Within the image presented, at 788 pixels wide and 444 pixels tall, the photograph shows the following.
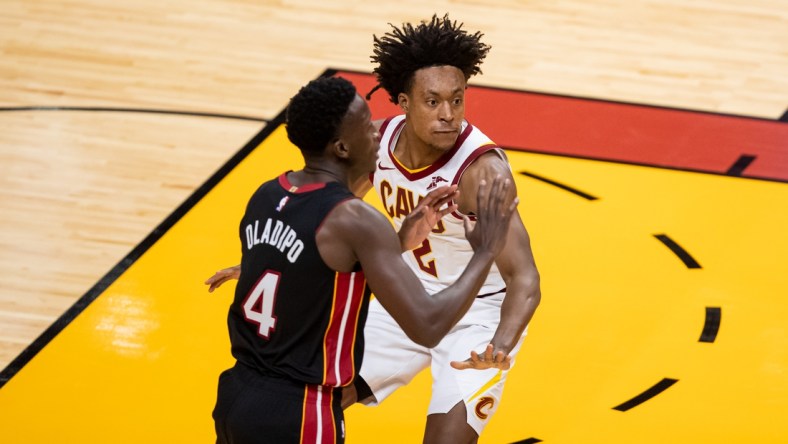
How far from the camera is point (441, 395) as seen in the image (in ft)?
16.3

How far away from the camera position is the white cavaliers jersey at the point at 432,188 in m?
5.17

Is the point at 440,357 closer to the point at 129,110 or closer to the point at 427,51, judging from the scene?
the point at 427,51

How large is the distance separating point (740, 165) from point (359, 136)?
16.0 feet

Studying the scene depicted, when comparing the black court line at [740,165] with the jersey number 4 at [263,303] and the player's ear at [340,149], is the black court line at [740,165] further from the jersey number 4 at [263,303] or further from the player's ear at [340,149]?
the jersey number 4 at [263,303]

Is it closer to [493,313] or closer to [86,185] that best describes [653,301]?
[493,313]

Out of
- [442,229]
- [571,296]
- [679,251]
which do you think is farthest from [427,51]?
[679,251]

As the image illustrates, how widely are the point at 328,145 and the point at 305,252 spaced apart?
1.17 feet

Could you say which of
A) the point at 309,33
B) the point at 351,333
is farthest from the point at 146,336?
the point at 309,33

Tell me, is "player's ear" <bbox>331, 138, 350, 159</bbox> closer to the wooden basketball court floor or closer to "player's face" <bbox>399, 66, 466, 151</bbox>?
"player's face" <bbox>399, 66, 466, 151</bbox>

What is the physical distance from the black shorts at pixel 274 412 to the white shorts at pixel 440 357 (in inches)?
35.7

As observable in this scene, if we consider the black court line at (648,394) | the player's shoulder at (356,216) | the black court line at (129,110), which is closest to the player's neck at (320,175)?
the player's shoulder at (356,216)

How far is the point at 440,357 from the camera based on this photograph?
5.18 meters

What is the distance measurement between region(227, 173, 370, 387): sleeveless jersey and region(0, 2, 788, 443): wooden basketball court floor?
66.0 inches

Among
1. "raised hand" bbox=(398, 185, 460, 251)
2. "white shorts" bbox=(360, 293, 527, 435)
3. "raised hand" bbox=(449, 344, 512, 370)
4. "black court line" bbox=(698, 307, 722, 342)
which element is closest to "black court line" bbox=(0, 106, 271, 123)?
"black court line" bbox=(698, 307, 722, 342)
